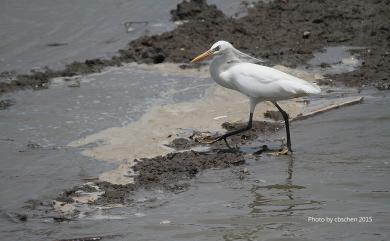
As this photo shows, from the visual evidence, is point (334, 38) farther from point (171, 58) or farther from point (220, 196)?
point (220, 196)

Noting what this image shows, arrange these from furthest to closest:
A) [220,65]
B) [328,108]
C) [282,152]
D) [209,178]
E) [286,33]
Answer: [286,33], [328,108], [220,65], [282,152], [209,178]

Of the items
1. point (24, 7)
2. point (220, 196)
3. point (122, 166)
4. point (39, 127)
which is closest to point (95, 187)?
point (122, 166)

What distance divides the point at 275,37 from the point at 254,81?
4.14 metres

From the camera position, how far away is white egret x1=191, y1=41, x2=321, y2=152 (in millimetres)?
8336

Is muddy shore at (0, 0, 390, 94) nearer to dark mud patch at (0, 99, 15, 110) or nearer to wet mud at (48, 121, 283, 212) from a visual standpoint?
dark mud patch at (0, 99, 15, 110)

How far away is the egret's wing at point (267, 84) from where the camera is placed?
831 cm

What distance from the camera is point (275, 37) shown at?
1243cm

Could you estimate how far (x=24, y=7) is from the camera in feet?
48.9

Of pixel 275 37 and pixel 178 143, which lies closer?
pixel 178 143

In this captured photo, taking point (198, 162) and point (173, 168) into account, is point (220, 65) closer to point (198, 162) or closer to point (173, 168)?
point (198, 162)

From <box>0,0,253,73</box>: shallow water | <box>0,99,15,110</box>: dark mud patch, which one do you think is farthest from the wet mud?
<box>0,0,253,73</box>: shallow water

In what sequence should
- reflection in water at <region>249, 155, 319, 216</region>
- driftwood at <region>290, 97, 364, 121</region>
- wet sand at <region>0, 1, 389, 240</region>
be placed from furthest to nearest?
driftwood at <region>290, 97, 364, 121</region> < reflection in water at <region>249, 155, 319, 216</region> < wet sand at <region>0, 1, 389, 240</region>

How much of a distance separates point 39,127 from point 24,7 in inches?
252

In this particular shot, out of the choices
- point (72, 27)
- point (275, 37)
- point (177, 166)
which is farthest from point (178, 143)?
point (72, 27)
